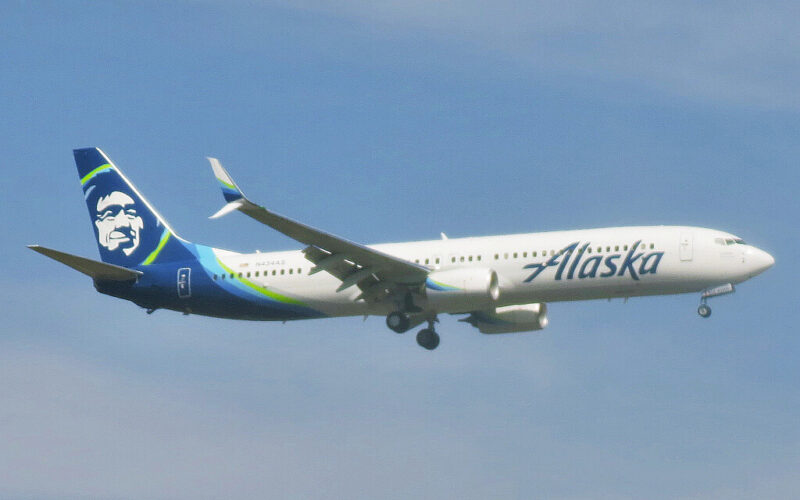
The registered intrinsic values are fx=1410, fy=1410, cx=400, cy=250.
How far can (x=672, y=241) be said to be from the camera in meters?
60.5

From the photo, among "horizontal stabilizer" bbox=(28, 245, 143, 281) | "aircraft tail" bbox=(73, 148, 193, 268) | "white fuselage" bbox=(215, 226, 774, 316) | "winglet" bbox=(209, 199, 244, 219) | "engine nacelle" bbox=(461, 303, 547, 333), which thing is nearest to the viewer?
"winglet" bbox=(209, 199, 244, 219)

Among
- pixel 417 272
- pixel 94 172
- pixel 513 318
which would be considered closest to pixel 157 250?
pixel 94 172

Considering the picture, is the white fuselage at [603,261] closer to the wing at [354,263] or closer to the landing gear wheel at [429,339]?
the wing at [354,263]

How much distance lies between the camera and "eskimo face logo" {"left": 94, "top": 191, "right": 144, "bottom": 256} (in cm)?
7012

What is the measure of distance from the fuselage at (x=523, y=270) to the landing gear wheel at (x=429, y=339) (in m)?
2.59

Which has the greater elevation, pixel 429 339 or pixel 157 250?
pixel 157 250

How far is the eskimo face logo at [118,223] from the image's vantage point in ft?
230

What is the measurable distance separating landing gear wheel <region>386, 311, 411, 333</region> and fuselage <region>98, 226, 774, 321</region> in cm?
50

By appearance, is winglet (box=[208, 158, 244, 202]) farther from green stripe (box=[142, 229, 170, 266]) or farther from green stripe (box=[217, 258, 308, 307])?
green stripe (box=[142, 229, 170, 266])

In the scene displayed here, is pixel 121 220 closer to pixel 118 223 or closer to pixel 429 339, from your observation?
pixel 118 223

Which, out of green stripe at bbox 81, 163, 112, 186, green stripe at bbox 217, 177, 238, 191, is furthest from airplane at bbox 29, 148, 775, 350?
green stripe at bbox 81, 163, 112, 186

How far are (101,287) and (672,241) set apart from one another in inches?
1056

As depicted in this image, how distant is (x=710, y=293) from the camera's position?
6022 centimetres

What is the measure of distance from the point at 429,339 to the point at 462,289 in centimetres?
565
